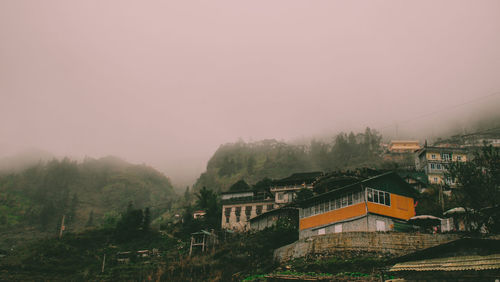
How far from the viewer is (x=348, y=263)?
91.8 ft

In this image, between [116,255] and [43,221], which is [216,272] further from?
[43,221]

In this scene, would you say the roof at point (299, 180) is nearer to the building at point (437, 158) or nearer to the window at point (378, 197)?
the building at point (437, 158)

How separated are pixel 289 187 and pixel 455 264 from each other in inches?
1869

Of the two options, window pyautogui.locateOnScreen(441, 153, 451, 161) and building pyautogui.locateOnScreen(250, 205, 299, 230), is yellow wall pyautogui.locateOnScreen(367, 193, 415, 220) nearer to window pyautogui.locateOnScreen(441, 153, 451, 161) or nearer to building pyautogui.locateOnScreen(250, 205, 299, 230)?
building pyautogui.locateOnScreen(250, 205, 299, 230)

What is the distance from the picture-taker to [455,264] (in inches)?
590

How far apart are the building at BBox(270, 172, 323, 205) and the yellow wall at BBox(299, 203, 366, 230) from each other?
20.4m

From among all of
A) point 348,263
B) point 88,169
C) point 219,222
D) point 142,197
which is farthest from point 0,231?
point 348,263

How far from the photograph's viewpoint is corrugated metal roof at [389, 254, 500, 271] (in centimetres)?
1393

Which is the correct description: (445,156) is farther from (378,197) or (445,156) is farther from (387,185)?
(378,197)

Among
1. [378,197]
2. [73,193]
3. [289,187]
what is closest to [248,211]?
[289,187]

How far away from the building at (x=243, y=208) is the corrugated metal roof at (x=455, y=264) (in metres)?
44.3

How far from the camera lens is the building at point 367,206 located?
32.3 meters

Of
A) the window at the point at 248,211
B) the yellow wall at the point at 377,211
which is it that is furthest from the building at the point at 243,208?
the yellow wall at the point at 377,211

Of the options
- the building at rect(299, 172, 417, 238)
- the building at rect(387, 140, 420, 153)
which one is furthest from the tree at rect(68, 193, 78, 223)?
the building at rect(299, 172, 417, 238)
